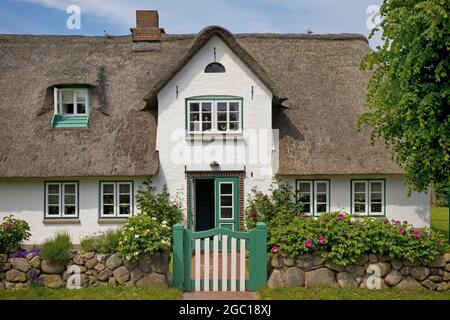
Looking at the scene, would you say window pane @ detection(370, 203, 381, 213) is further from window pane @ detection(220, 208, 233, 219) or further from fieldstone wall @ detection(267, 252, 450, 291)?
fieldstone wall @ detection(267, 252, 450, 291)

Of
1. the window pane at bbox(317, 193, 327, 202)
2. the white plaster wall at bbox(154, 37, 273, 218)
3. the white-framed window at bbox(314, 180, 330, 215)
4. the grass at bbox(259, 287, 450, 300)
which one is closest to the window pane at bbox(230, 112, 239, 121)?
the white plaster wall at bbox(154, 37, 273, 218)

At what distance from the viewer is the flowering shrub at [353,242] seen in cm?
867

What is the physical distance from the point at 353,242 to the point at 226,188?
6.33 metres

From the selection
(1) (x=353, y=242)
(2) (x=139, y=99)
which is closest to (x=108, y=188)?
(2) (x=139, y=99)

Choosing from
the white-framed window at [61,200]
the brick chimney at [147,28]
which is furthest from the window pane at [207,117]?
the brick chimney at [147,28]

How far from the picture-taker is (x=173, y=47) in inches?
704

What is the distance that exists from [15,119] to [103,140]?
3.36 m

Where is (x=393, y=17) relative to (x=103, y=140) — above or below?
above

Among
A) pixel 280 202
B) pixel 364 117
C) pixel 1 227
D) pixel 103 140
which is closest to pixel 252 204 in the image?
pixel 280 202

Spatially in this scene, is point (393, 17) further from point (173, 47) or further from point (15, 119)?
point (15, 119)

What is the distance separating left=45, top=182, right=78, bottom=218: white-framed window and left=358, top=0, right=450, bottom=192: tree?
9.69m

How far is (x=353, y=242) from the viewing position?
28.4 feet

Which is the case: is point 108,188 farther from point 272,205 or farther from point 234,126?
point 272,205

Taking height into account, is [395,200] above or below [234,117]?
below
